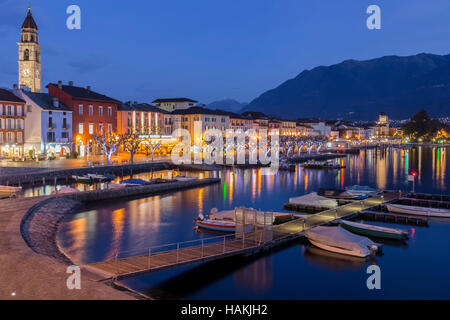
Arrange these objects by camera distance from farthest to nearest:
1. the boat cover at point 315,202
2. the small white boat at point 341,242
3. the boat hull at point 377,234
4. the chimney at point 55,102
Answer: the chimney at point 55,102 < the boat cover at point 315,202 < the boat hull at point 377,234 < the small white boat at point 341,242

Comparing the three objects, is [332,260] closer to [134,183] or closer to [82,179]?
[134,183]

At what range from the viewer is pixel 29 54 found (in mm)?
91125

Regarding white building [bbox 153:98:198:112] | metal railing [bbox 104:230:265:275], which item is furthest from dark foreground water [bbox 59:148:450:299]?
white building [bbox 153:98:198:112]

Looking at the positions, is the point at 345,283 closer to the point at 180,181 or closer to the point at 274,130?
the point at 180,181

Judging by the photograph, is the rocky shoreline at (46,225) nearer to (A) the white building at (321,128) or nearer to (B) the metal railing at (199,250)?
(B) the metal railing at (199,250)

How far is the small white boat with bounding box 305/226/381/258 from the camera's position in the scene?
21.9m

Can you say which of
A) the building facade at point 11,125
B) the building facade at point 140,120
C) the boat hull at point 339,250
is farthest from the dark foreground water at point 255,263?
the building facade at point 140,120

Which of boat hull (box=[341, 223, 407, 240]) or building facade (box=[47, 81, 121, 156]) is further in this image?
building facade (box=[47, 81, 121, 156])

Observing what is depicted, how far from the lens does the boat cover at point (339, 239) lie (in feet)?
72.4

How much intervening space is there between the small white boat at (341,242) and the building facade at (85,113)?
5108cm

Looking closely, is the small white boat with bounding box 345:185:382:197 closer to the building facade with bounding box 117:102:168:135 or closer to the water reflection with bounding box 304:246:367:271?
the water reflection with bounding box 304:246:367:271

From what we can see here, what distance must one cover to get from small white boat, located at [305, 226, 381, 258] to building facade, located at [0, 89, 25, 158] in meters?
49.0

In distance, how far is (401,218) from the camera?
3053cm
